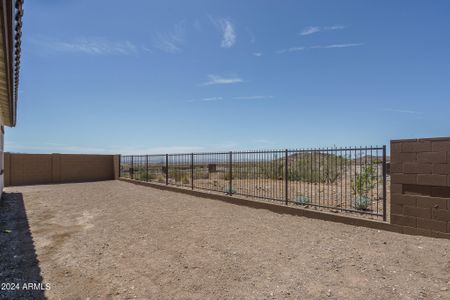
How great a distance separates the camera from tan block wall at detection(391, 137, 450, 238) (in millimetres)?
5906

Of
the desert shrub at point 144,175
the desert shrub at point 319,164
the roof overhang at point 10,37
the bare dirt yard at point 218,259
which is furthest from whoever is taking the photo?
the desert shrub at point 144,175

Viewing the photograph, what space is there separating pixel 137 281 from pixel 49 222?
17.6 feet

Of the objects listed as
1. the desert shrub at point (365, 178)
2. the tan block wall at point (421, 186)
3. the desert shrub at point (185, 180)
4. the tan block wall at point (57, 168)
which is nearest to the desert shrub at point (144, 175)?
the desert shrub at point (185, 180)

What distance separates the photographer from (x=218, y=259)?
16.9 ft

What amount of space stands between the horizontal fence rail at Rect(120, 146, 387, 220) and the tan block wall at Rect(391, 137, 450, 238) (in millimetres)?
387

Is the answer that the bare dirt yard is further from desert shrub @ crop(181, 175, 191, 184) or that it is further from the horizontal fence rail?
desert shrub @ crop(181, 175, 191, 184)

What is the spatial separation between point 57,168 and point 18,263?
19.3 meters

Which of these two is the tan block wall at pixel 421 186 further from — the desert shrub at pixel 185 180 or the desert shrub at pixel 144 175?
the desert shrub at pixel 144 175

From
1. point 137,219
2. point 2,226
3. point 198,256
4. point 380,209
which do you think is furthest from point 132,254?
point 380,209

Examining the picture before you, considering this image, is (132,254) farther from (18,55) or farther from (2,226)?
(2,226)

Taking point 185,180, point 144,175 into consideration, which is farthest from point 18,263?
point 144,175

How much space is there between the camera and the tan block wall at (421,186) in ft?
19.4

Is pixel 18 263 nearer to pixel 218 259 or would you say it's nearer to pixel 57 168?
pixel 218 259

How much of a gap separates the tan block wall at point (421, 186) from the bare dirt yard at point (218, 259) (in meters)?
0.34
